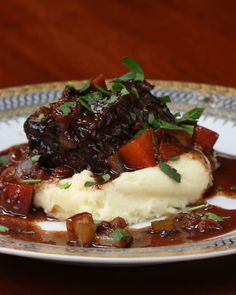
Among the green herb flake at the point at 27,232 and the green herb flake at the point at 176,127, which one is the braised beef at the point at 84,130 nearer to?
the green herb flake at the point at 176,127

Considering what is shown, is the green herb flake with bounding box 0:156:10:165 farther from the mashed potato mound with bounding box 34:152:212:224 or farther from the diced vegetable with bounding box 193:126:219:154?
the diced vegetable with bounding box 193:126:219:154

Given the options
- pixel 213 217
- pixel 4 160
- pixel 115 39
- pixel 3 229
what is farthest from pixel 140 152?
pixel 115 39

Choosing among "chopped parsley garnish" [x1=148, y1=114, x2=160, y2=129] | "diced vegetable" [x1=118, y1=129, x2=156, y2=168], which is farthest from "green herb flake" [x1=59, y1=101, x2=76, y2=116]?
"chopped parsley garnish" [x1=148, y1=114, x2=160, y2=129]

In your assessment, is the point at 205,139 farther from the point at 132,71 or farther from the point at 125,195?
the point at 125,195

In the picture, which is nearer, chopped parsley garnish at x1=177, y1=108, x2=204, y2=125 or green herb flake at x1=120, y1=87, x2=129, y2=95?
green herb flake at x1=120, y1=87, x2=129, y2=95

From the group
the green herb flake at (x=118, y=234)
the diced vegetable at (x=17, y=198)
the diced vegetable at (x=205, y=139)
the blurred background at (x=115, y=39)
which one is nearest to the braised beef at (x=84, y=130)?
the diced vegetable at (x=17, y=198)

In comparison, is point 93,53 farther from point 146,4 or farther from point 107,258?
point 107,258
